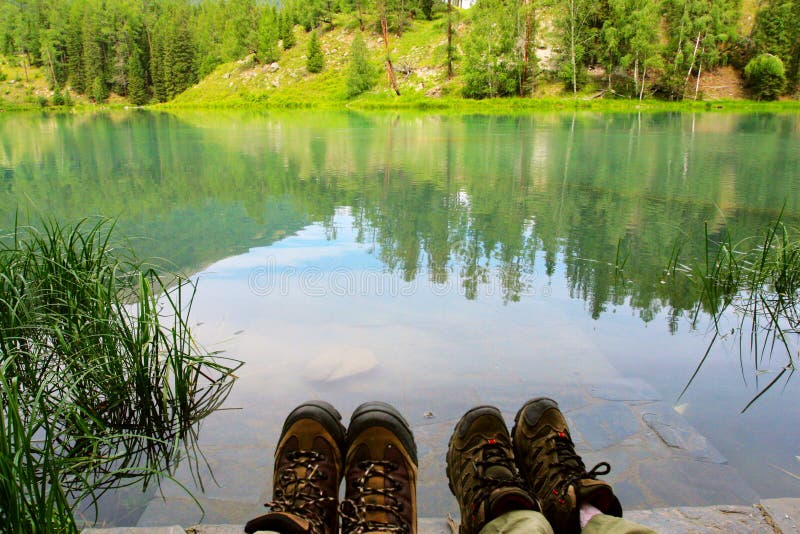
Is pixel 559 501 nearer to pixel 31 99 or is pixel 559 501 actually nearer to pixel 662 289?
pixel 662 289

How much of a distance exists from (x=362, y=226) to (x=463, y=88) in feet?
147

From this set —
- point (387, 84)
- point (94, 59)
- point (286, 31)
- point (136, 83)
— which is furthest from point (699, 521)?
point (94, 59)

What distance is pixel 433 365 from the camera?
3.35 metres

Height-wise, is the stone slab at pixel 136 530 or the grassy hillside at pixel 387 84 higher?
the grassy hillside at pixel 387 84

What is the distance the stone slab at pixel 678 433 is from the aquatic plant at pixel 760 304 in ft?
1.17

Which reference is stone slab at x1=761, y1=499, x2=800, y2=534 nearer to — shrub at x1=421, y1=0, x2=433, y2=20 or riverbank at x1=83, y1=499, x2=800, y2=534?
riverbank at x1=83, y1=499, x2=800, y2=534

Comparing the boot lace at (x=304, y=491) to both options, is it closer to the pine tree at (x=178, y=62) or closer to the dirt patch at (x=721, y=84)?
the dirt patch at (x=721, y=84)

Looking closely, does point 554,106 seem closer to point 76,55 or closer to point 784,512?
point 784,512

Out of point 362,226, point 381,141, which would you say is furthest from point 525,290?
point 381,141

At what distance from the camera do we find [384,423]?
2.14m

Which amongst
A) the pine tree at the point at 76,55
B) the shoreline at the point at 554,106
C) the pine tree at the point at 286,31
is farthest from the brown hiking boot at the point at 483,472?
the pine tree at the point at 76,55

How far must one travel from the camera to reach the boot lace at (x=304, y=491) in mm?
1820

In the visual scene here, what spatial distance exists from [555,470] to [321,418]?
909 millimetres

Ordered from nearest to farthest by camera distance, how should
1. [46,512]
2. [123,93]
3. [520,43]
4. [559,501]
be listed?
[46,512] < [559,501] < [520,43] < [123,93]
